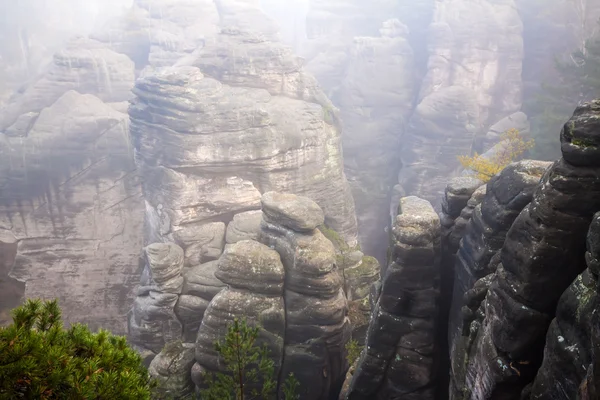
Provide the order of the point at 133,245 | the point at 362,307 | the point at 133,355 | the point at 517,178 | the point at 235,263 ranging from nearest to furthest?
1. the point at 133,355
2. the point at 517,178
3. the point at 235,263
4. the point at 362,307
5. the point at 133,245

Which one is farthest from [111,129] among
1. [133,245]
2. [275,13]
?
[275,13]

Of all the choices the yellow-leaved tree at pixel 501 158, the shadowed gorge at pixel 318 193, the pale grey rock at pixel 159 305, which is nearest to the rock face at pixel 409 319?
the shadowed gorge at pixel 318 193

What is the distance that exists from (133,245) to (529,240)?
3296 centimetres

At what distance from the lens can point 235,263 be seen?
1984 centimetres

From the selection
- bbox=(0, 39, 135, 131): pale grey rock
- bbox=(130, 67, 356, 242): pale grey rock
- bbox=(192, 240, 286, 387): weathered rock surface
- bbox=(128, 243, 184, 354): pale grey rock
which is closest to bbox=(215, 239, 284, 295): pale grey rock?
bbox=(192, 240, 286, 387): weathered rock surface

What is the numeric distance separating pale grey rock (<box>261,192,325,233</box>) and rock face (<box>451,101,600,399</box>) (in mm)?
11986

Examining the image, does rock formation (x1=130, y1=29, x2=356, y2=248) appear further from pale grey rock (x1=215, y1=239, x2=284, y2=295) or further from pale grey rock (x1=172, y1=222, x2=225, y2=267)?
pale grey rock (x1=215, y1=239, x2=284, y2=295)

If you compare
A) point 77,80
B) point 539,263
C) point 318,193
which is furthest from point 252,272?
point 77,80

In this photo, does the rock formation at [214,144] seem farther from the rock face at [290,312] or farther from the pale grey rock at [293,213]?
the rock face at [290,312]

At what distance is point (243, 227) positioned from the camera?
29.3m

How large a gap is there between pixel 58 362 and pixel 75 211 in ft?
108

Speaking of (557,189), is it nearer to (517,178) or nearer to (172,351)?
(517,178)

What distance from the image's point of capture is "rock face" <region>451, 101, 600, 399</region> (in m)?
8.55

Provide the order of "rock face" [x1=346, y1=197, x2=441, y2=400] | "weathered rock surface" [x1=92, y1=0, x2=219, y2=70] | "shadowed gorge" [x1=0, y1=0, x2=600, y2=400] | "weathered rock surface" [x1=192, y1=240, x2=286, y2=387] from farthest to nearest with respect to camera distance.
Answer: "weathered rock surface" [x1=92, y1=0, x2=219, y2=70] → "weathered rock surface" [x1=192, y1=240, x2=286, y2=387] → "rock face" [x1=346, y1=197, x2=441, y2=400] → "shadowed gorge" [x1=0, y1=0, x2=600, y2=400]
